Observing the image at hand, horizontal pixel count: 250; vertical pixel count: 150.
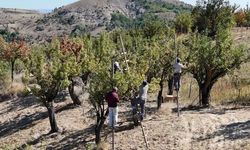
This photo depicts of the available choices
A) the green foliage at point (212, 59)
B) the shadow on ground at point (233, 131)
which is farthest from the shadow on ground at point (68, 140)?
the green foliage at point (212, 59)

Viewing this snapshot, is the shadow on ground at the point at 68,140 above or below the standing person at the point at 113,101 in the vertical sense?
below

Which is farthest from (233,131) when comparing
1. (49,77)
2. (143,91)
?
(49,77)

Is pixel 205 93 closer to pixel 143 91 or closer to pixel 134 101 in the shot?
pixel 134 101

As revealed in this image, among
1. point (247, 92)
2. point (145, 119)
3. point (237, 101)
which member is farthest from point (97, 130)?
point (247, 92)

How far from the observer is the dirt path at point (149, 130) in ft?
69.1

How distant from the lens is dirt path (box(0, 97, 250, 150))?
69.1 ft

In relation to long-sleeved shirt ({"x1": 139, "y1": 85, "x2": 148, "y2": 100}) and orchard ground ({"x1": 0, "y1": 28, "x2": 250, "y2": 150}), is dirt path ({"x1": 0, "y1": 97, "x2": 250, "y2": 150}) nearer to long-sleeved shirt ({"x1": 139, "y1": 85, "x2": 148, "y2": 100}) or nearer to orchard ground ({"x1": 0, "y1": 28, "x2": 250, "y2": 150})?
orchard ground ({"x1": 0, "y1": 28, "x2": 250, "y2": 150})

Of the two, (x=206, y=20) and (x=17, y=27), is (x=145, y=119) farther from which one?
(x=17, y=27)

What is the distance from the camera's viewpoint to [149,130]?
23.4m

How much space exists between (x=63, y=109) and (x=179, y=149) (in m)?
13.5

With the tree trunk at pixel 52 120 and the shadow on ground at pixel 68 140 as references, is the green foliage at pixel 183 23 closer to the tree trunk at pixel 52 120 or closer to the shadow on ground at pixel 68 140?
the tree trunk at pixel 52 120

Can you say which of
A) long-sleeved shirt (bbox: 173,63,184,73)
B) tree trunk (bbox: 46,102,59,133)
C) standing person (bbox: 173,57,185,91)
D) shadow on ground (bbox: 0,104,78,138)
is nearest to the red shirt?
standing person (bbox: 173,57,185,91)

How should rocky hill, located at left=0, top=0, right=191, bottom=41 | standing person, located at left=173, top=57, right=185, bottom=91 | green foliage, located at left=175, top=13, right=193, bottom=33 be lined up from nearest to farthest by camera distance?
standing person, located at left=173, top=57, right=185, bottom=91 → green foliage, located at left=175, top=13, right=193, bottom=33 → rocky hill, located at left=0, top=0, right=191, bottom=41

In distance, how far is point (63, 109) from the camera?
32312mm
